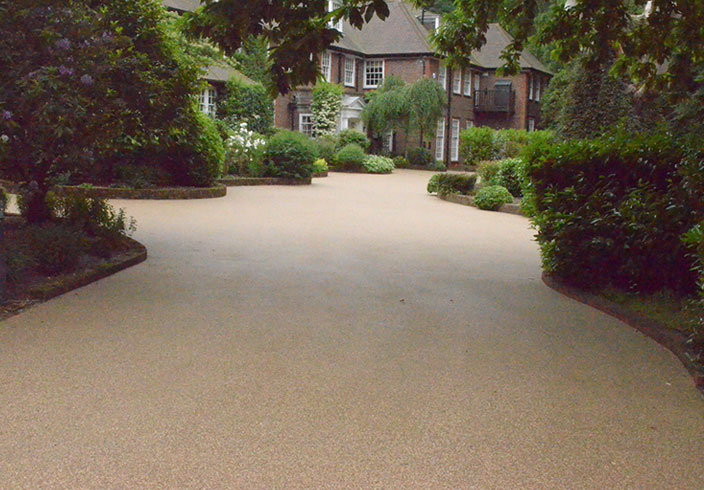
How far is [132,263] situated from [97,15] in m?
2.86

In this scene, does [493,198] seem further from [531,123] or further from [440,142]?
→ [531,123]

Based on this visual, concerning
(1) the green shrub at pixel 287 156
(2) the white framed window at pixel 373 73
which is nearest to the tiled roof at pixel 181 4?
(1) the green shrub at pixel 287 156

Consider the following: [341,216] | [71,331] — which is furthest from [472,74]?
[71,331]

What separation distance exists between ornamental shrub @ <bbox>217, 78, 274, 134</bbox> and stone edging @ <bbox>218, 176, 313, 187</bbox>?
31.8 feet

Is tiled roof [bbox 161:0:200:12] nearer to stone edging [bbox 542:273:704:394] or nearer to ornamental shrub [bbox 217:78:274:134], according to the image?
ornamental shrub [bbox 217:78:274:134]

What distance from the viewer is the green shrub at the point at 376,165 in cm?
3538

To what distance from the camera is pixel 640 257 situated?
26.0 ft

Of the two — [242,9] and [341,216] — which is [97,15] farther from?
[341,216]

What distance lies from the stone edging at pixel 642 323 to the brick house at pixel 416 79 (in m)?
32.6

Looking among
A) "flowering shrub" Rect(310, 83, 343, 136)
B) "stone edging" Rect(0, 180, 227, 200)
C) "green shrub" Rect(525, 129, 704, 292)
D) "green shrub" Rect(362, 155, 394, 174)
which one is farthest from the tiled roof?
"green shrub" Rect(525, 129, 704, 292)

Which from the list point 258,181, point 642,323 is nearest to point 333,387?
point 642,323

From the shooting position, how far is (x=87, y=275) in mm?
8164

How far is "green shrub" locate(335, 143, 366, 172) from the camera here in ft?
115

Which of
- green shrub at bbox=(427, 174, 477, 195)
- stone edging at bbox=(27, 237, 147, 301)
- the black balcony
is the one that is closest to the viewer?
stone edging at bbox=(27, 237, 147, 301)
